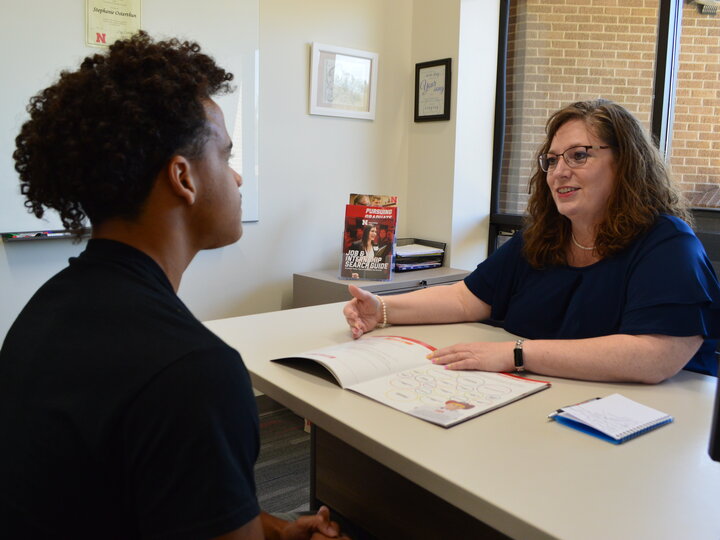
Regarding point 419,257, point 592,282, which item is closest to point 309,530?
point 592,282

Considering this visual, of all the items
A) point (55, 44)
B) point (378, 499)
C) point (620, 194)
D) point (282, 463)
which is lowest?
point (282, 463)

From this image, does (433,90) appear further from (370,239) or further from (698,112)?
(698,112)

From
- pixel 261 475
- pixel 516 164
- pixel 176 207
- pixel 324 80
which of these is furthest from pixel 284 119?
pixel 176 207

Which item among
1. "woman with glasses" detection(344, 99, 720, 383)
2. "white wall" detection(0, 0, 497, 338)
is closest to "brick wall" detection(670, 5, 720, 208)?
"white wall" detection(0, 0, 497, 338)

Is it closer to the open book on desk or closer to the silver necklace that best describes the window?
the silver necklace

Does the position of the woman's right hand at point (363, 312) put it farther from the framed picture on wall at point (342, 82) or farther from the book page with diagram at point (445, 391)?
the framed picture on wall at point (342, 82)

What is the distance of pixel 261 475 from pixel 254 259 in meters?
1.02

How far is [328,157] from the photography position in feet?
10.7

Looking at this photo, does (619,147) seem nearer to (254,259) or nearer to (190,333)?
(190,333)

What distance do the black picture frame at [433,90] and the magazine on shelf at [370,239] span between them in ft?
2.64

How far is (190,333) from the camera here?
69 centimetres

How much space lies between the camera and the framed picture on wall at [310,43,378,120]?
10.3 feet

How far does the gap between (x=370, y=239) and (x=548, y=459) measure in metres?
2.06

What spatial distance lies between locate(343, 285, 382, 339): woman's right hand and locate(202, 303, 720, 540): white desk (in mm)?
328
